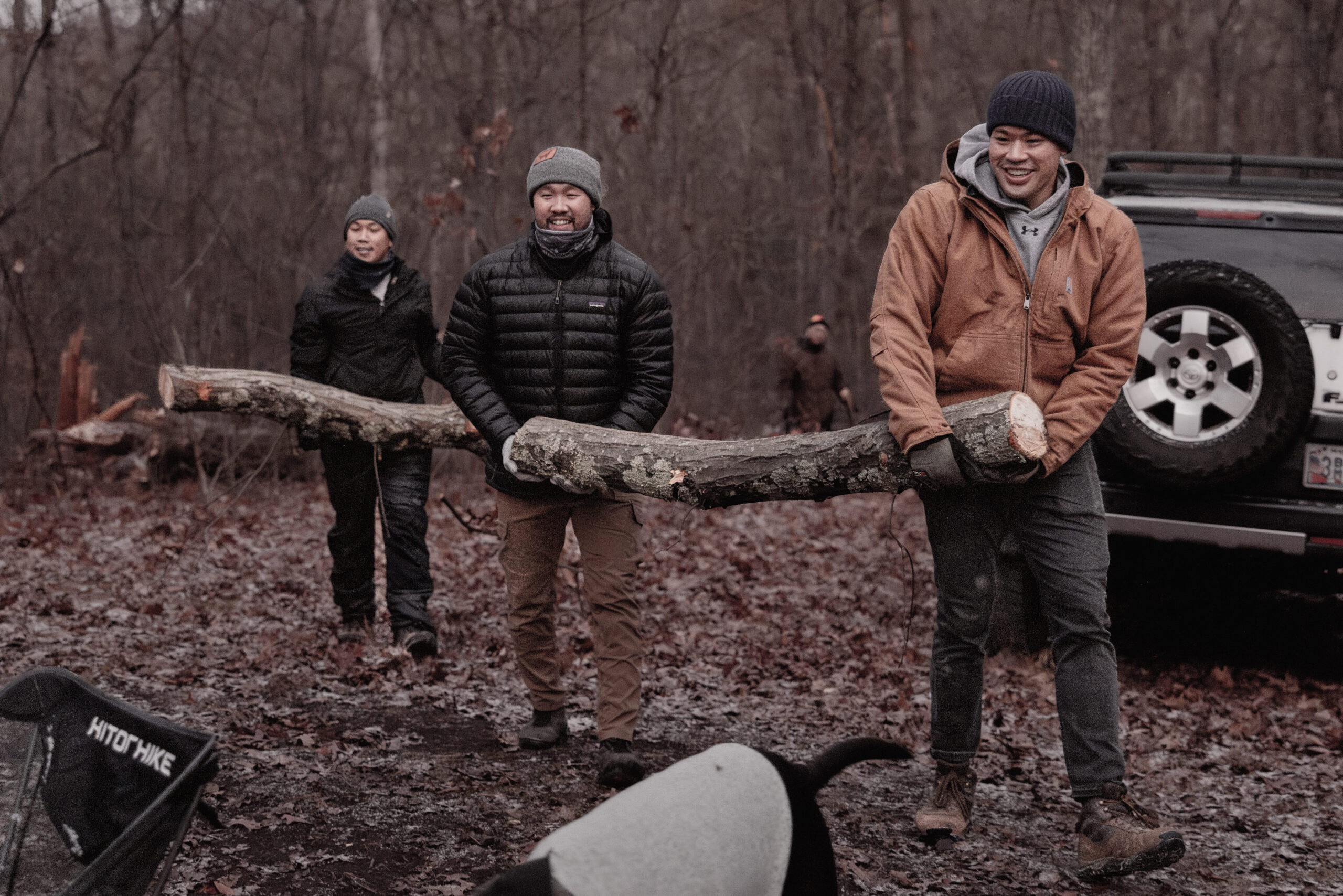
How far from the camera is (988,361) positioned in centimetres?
401

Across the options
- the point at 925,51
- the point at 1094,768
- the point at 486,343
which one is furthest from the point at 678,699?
the point at 925,51

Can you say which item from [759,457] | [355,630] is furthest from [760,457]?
[355,630]

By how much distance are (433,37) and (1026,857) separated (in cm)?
1591

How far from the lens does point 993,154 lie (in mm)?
4059

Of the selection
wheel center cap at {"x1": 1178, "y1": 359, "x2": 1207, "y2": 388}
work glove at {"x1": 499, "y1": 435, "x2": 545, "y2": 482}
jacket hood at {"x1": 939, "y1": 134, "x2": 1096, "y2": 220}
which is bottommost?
work glove at {"x1": 499, "y1": 435, "x2": 545, "y2": 482}

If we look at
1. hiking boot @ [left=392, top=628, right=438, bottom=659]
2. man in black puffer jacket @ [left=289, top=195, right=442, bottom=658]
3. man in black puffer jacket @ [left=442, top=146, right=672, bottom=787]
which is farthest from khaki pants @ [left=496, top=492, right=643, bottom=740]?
man in black puffer jacket @ [left=289, top=195, right=442, bottom=658]

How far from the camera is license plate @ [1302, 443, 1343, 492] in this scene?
5762mm

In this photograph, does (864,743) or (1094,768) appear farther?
(1094,768)

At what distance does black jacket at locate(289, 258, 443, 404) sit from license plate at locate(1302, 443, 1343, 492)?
4463 mm

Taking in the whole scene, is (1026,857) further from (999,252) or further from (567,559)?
(567,559)

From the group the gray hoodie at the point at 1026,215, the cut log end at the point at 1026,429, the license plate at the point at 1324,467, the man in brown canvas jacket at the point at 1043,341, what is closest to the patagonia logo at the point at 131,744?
the man in brown canvas jacket at the point at 1043,341

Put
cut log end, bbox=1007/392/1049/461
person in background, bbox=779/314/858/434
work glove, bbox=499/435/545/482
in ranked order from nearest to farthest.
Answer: cut log end, bbox=1007/392/1049/461 < work glove, bbox=499/435/545/482 < person in background, bbox=779/314/858/434

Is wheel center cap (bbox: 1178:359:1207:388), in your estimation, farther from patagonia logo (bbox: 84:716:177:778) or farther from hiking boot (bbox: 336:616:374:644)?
patagonia logo (bbox: 84:716:177:778)

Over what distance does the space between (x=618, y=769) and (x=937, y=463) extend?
1.86m
